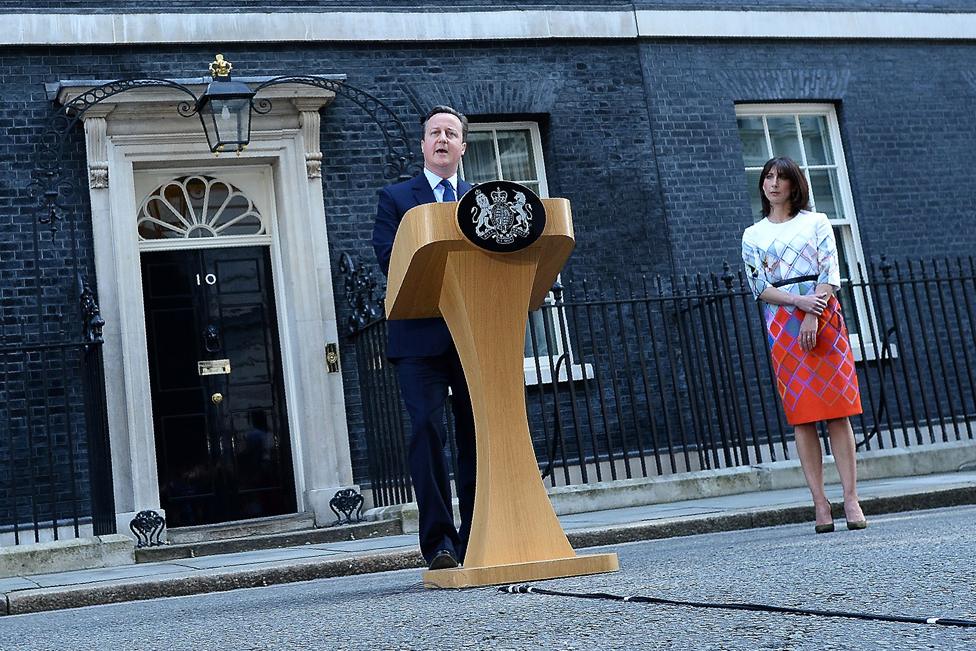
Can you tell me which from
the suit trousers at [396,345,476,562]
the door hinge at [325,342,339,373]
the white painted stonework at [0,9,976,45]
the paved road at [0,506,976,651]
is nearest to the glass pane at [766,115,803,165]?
the white painted stonework at [0,9,976,45]

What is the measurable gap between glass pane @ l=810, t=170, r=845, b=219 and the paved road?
23.8 ft

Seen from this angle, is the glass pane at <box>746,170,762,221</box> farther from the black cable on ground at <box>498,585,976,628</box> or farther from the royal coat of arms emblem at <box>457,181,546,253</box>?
the black cable on ground at <box>498,585,976,628</box>

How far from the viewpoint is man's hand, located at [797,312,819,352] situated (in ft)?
19.4

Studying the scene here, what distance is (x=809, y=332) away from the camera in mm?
5898

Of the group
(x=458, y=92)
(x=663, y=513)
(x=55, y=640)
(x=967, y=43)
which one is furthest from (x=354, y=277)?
(x=967, y=43)

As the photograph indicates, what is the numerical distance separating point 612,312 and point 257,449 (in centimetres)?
326

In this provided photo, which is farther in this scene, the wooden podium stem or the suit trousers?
the suit trousers

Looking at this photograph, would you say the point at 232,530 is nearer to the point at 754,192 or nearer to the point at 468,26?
the point at 468,26

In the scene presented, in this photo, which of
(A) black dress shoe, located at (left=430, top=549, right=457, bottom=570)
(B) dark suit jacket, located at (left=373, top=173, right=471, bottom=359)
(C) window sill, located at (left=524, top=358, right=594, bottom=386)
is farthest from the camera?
(C) window sill, located at (left=524, top=358, right=594, bottom=386)

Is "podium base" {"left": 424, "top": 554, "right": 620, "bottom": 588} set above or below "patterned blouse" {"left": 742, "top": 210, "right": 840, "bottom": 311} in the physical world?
below

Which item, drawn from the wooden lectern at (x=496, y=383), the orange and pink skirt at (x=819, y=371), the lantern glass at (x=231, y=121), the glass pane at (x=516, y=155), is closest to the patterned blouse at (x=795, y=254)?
the orange and pink skirt at (x=819, y=371)

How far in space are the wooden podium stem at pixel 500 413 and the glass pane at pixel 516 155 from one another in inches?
299

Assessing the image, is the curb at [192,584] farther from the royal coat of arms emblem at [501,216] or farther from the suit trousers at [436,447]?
the royal coat of arms emblem at [501,216]

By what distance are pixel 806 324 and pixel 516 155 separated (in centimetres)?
600
